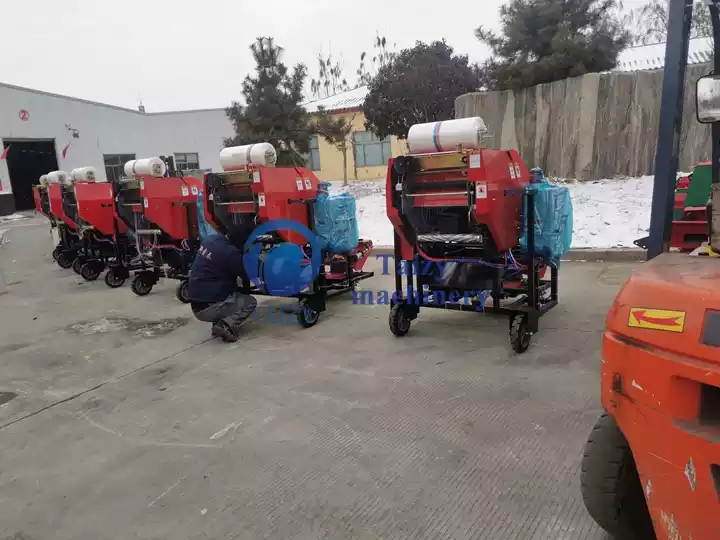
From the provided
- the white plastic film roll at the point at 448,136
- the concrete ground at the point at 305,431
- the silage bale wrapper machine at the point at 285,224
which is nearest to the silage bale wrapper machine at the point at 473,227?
the white plastic film roll at the point at 448,136

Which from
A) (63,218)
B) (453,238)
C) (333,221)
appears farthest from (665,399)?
(63,218)

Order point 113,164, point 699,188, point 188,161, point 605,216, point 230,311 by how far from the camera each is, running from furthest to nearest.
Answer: point 188,161 → point 113,164 → point 605,216 → point 699,188 → point 230,311

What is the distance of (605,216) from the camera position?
9.68 m

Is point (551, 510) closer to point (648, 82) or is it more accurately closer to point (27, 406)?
point (27, 406)

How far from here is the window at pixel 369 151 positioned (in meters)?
22.8

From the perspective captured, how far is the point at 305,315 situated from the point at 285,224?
109 centimetres

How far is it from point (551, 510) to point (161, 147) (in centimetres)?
2872

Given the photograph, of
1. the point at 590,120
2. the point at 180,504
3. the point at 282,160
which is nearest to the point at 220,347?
the point at 180,504

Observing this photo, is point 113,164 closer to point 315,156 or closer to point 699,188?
point 315,156

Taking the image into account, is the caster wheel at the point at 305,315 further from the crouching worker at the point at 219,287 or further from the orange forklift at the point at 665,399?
the orange forklift at the point at 665,399

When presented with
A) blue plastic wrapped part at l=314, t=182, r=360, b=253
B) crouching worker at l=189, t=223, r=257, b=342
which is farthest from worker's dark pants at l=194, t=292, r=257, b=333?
blue plastic wrapped part at l=314, t=182, r=360, b=253

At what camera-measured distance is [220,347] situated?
17.6ft

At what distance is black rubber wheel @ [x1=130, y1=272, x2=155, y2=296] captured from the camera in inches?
318

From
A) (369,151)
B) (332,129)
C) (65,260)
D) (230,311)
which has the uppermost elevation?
(332,129)
